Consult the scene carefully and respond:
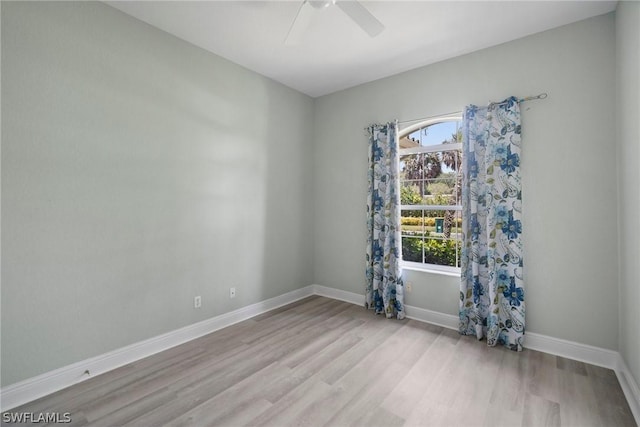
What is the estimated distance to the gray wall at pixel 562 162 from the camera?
7.75ft

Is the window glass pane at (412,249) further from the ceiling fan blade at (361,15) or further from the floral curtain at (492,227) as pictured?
the ceiling fan blade at (361,15)

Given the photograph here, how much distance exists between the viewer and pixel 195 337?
9.45 feet

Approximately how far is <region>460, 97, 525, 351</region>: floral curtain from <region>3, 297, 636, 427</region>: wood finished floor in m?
0.26

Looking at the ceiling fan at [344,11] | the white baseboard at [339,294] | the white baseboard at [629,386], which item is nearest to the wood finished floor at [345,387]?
the white baseboard at [629,386]

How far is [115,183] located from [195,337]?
1638 millimetres

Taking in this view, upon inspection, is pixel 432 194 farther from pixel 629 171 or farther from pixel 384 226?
pixel 629 171

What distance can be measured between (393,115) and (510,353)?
2.78 m

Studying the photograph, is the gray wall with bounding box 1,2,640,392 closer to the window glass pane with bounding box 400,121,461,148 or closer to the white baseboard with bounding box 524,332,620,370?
the white baseboard with bounding box 524,332,620,370

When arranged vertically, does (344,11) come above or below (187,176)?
above

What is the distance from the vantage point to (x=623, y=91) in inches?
84.0

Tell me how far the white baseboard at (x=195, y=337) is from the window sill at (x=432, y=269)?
45 centimetres

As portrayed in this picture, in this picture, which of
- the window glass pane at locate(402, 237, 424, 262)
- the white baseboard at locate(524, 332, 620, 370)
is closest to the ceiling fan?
the window glass pane at locate(402, 237, 424, 262)

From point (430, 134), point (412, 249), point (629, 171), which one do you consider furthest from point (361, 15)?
point (412, 249)

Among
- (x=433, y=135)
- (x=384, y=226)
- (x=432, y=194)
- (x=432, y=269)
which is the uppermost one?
(x=433, y=135)
